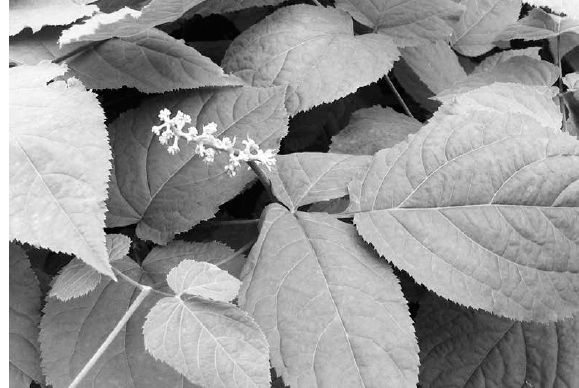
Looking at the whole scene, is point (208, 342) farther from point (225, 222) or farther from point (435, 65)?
point (435, 65)

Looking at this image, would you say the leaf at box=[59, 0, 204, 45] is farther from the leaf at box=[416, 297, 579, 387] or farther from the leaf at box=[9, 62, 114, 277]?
the leaf at box=[416, 297, 579, 387]

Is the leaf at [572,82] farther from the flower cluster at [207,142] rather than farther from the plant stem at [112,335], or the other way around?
the plant stem at [112,335]

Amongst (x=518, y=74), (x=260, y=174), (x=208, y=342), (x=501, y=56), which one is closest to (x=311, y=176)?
(x=260, y=174)

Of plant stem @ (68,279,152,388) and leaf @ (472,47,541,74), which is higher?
leaf @ (472,47,541,74)

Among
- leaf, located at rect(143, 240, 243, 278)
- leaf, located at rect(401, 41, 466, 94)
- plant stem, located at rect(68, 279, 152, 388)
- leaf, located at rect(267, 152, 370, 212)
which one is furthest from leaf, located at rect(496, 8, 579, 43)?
plant stem, located at rect(68, 279, 152, 388)

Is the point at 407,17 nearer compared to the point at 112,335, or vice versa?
the point at 112,335
